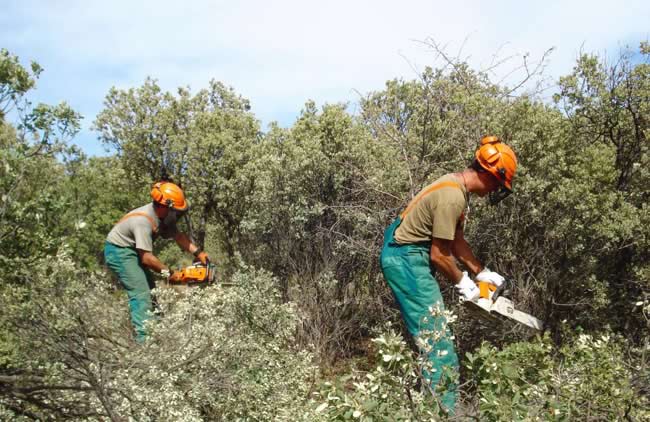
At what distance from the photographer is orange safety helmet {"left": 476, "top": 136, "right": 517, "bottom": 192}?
12.1 ft

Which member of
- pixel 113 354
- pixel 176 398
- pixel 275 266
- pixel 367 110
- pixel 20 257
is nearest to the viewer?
pixel 176 398

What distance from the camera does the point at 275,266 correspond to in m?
6.16

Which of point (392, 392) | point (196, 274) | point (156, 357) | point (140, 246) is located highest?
point (140, 246)

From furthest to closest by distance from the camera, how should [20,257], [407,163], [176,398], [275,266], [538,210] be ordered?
1. [275,266]
2. [407,163]
3. [538,210]
4. [20,257]
5. [176,398]

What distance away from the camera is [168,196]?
5.35 metres

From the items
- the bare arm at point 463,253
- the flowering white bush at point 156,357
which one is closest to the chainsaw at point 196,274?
the flowering white bush at point 156,357

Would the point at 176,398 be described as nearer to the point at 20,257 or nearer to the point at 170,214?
the point at 20,257

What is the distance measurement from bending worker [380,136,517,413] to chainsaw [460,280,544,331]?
0.06 metres

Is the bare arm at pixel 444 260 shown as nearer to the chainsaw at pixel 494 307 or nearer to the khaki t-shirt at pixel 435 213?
the khaki t-shirt at pixel 435 213

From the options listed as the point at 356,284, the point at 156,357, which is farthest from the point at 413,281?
the point at 356,284

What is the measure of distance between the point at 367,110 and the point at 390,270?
330 cm

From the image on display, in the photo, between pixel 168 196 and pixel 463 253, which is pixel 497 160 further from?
pixel 168 196

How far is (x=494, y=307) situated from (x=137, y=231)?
312cm

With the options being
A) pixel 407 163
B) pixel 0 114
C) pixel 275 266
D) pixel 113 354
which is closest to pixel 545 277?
pixel 407 163
